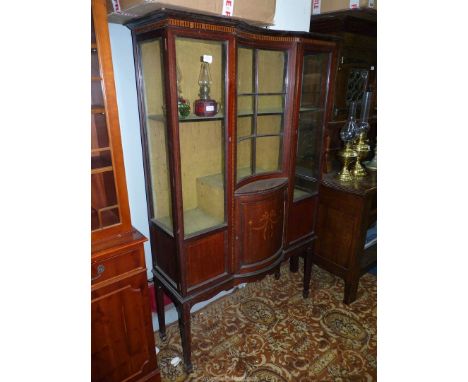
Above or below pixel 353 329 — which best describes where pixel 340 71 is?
above

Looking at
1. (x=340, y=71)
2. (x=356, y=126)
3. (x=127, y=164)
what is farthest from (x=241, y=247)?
(x=340, y=71)

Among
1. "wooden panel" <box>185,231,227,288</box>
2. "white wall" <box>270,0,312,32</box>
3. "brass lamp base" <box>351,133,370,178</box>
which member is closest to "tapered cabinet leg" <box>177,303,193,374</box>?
"wooden panel" <box>185,231,227,288</box>

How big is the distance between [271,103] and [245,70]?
0.24 meters

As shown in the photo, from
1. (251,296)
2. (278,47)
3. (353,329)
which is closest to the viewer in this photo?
(278,47)

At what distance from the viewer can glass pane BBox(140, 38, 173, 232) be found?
1338mm

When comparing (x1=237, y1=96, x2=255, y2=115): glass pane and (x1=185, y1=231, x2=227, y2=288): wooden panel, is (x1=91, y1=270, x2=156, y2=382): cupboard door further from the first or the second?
(x1=237, y1=96, x2=255, y2=115): glass pane

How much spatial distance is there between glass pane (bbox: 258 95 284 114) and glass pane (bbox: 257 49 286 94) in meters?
0.04

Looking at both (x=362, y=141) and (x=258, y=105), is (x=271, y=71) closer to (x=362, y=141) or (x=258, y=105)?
(x=258, y=105)

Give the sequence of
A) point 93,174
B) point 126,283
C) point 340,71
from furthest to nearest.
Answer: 1. point 340,71
2. point 126,283
3. point 93,174

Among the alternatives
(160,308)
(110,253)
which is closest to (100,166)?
(110,253)

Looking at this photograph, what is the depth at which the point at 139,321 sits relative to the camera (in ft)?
4.56

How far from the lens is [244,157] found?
1.81 meters
